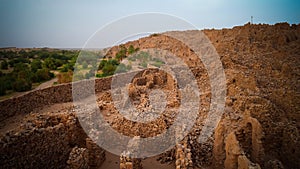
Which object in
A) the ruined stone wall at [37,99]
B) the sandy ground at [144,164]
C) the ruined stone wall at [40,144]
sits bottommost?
the sandy ground at [144,164]

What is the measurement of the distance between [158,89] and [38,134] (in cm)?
923

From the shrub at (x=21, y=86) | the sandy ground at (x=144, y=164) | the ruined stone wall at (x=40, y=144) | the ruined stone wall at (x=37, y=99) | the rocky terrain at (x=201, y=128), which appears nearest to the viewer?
the ruined stone wall at (x=40, y=144)

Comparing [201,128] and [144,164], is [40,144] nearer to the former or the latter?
[144,164]

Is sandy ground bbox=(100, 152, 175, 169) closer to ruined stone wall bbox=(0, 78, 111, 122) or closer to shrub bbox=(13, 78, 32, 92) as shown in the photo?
ruined stone wall bbox=(0, 78, 111, 122)

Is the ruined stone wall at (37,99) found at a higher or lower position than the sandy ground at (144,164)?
higher

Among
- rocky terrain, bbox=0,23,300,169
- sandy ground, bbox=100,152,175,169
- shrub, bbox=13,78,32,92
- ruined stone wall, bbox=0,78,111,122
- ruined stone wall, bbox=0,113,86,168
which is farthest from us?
shrub, bbox=13,78,32,92

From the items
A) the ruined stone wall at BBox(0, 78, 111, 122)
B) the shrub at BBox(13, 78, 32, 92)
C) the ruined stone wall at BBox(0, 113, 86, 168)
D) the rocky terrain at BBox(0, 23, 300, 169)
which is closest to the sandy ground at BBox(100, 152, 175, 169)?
the rocky terrain at BBox(0, 23, 300, 169)

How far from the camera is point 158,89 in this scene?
1392 cm

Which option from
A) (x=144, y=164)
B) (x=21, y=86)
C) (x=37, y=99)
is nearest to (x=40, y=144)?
(x=144, y=164)

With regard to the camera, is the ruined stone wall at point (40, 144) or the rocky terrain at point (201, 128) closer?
the ruined stone wall at point (40, 144)

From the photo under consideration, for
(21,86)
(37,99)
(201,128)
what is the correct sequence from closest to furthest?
1. (201,128)
2. (37,99)
3. (21,86)

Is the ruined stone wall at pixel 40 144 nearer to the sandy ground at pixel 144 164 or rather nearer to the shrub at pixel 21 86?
the sandy ground at pixel 144 164

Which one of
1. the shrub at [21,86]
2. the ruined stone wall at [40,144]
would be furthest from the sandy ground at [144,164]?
the shrub at [21,86]

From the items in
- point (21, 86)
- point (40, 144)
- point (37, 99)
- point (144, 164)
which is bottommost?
point (144, 164)
